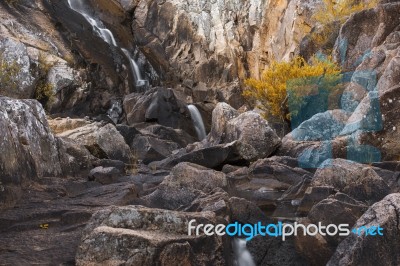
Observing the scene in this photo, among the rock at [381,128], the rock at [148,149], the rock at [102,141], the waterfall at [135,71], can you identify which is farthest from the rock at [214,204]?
the waterfall at [135,71]

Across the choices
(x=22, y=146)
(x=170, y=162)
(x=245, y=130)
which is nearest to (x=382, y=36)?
(x=245, y=130)

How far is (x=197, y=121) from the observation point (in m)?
35.1

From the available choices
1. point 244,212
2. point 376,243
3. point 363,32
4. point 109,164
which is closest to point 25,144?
point 109,164

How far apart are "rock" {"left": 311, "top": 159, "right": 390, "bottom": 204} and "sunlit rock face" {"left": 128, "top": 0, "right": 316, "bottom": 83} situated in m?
29.8

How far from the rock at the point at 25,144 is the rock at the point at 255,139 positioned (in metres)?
6.56

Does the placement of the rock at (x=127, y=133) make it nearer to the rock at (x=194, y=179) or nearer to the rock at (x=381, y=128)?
the rock at (x=381, y=128)

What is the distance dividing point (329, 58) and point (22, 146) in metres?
19.4

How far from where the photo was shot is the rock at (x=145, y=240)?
5.55 m

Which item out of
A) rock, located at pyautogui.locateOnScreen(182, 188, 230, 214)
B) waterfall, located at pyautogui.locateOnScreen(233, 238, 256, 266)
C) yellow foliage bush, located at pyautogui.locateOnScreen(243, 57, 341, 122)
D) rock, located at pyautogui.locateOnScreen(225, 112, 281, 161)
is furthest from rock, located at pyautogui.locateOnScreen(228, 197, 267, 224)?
yellow foliage bush, located at pyautogui.locateOnScreen(243, 57, 341, 122)

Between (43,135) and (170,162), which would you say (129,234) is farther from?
(170,162)

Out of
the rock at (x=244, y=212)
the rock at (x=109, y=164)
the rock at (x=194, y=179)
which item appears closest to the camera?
the rock at (x=244, y=212)

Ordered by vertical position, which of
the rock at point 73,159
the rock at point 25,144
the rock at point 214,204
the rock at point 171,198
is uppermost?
the rock at point 25,144

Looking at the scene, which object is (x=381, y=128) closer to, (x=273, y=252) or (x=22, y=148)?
(x=273, y=252)

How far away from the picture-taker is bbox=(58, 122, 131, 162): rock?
17.2 metres
